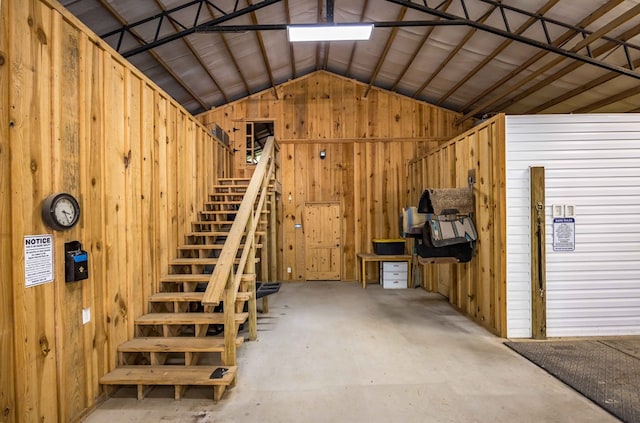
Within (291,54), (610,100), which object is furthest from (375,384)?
(610,100)

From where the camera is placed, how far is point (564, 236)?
3.77 m

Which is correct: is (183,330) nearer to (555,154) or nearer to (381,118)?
(555,154)

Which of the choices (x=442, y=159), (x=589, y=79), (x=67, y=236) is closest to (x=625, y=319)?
(x=442, y=159)

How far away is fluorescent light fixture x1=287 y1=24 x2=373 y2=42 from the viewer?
14.0ft

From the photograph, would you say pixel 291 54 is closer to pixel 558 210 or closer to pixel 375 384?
pixel 558 210

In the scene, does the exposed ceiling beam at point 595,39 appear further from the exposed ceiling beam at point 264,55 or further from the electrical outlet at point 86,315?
the electrical outlet at point 86,315

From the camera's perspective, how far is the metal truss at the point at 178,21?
4457 millimetres

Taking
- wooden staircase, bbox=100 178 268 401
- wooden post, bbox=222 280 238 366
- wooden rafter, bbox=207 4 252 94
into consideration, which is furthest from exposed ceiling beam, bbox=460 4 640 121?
wooden post, bbox=222 280 238 366

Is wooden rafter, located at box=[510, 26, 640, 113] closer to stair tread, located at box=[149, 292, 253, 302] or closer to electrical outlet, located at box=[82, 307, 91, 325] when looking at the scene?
stair tread, located at box=[149, 292, 253, 302]

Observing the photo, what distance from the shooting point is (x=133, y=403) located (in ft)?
8.48

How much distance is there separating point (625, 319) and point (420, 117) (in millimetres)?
5610

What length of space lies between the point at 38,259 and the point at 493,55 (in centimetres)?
673

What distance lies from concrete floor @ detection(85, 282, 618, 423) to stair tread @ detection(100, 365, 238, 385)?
6.8 inches

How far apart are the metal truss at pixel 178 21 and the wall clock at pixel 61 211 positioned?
10.7 ft
